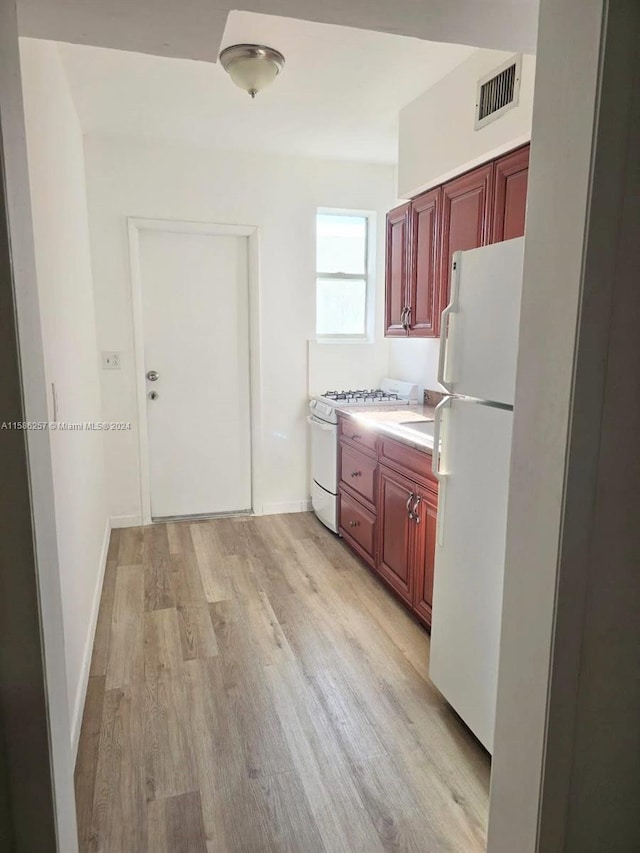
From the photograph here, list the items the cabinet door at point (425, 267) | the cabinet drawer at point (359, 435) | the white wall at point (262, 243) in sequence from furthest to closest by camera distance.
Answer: the white wall at point (262, 243) → the cabinet drawer at point (359, 435) → the cabinet door at point (425, 267)

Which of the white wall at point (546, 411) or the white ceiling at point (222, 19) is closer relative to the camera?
the white wall at point (546, 411)

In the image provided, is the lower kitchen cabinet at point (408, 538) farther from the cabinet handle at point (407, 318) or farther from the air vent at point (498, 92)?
the air vent at point (498, 92)

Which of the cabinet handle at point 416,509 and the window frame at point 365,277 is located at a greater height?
the window frame at point 365,277

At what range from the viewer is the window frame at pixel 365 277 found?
13.8 feet

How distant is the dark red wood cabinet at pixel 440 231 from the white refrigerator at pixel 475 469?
64 cm

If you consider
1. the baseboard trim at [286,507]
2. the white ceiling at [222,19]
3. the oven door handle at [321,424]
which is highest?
the white ceiling at [222,19]

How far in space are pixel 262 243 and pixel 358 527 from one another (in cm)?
215

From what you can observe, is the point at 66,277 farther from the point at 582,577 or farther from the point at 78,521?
the point at 582,577

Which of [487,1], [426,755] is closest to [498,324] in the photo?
[487,1]

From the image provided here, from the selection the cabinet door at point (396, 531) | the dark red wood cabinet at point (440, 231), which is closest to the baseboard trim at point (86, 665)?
the cabinet door at point (396, 531)

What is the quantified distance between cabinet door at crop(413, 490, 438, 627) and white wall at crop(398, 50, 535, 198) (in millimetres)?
1536

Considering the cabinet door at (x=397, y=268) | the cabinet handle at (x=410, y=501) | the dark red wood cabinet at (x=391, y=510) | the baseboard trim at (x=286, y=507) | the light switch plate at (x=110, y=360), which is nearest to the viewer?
the dark red wood cabinet at (x=391, y=510)

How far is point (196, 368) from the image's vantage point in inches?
159

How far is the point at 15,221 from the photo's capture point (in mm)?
1018
